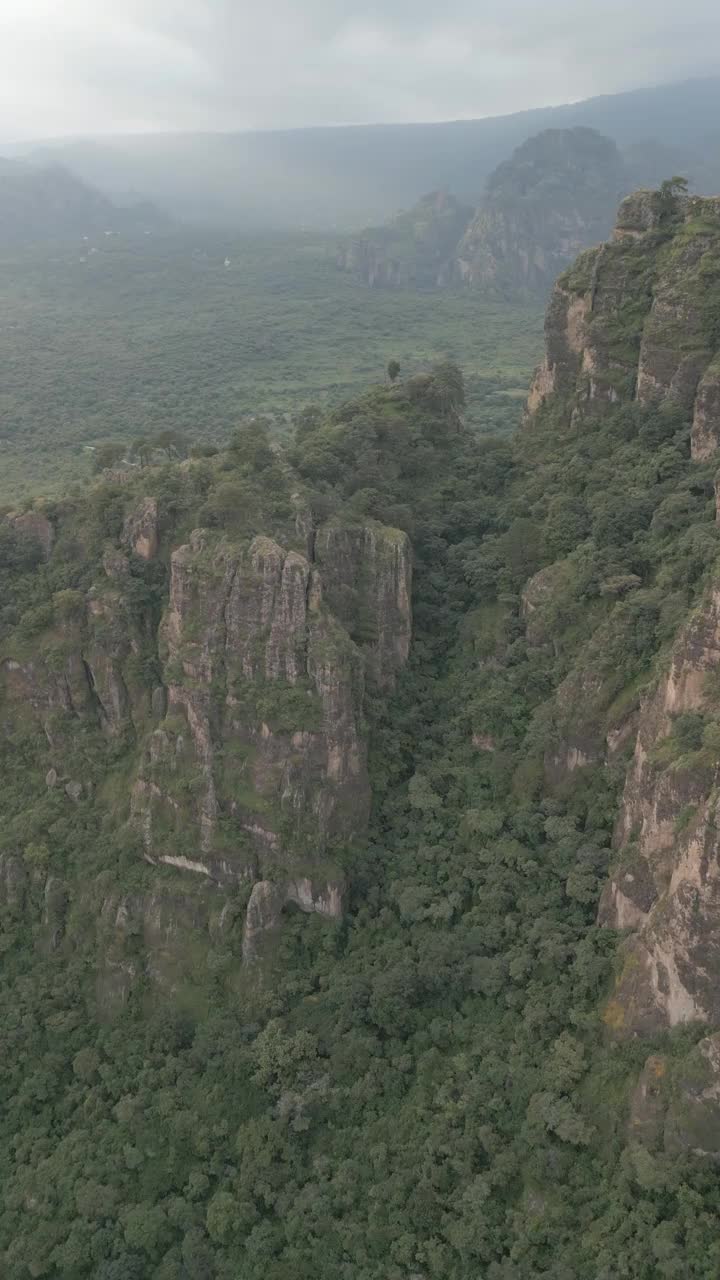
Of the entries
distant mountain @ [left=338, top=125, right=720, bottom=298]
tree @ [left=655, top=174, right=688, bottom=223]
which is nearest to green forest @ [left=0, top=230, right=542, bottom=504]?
distant mountain @ [left=338, top=125, right=720, bottom=298]

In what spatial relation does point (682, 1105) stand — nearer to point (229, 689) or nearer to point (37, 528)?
point (229, 689)

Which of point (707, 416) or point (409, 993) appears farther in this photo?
point (707, 416)

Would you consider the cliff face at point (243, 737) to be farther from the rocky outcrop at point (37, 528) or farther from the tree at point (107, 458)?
the tree at point (107, 458)

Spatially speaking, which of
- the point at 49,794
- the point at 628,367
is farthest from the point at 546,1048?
the point at 628,367

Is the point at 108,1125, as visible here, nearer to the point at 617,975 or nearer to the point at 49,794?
the point at 49,794

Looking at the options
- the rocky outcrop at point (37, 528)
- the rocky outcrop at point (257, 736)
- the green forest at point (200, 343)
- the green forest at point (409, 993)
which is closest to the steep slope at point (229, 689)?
the rocky outcrop at point (257, 736)

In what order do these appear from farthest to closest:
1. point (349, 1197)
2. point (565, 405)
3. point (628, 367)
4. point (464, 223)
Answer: point (464, 223) → point (565, 405) → point (628, 367) → point (349, 1197)

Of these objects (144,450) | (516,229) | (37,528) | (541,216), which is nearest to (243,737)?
(37,528)
